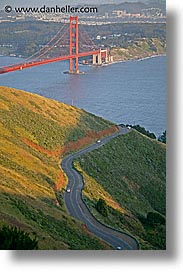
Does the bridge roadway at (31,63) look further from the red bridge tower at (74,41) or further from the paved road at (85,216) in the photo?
the paved road at (85,216)

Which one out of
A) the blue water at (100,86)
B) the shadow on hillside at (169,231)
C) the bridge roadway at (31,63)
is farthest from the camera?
the blue water at (100,86)

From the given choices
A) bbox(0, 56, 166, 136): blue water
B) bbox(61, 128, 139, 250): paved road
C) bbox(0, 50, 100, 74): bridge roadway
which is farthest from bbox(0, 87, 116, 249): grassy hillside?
bbox(0, 50, 100, 74): bridge roadway

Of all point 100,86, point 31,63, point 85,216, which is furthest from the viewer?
point 100,86

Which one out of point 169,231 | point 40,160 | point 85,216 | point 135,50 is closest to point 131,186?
point 85,216

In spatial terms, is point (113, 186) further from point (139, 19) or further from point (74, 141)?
point (139, 19)

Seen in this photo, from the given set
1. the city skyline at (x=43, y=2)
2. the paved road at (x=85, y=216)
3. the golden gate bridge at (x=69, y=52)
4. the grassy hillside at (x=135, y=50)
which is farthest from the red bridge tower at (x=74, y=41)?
the paved road at (x=85, y=216)

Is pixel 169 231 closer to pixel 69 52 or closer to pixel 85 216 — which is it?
pixel 85 216

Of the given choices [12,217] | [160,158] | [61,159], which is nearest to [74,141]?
[61,159]
